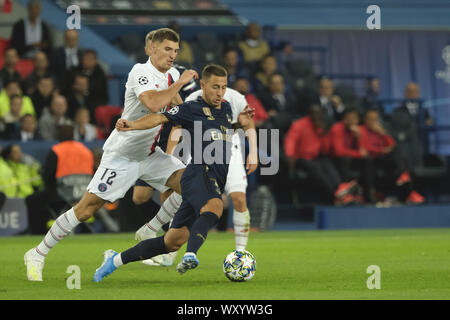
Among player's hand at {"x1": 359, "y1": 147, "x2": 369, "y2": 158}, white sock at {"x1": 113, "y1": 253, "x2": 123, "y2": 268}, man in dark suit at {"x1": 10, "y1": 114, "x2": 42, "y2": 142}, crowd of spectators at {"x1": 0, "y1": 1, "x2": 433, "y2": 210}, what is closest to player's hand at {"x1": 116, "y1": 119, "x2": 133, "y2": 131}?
white sock at {"x1": 113, "y1": 253, "x2": 123, "y2": 268}

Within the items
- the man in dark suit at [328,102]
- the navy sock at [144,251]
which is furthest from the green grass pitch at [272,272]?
the man in dark suit at [328,102]

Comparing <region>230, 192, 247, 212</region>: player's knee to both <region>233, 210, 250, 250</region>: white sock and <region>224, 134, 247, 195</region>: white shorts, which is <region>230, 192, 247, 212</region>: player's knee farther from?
<region>233, 210, 250, 250</region>: white sock

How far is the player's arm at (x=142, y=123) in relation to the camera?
23.5 ft

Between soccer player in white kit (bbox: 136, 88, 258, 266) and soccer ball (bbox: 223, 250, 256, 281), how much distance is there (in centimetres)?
136

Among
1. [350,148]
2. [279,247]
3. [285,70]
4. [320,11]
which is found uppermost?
[320,11]

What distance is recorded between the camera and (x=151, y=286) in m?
7.01

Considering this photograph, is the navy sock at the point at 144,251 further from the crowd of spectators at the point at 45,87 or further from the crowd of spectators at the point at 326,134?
the crowd of spectators at the point at 45,87

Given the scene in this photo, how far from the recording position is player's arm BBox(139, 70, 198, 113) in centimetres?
738

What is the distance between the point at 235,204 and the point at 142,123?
2.30 metres

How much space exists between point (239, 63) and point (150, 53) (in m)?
10.6

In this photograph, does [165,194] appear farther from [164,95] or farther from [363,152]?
[363,152]

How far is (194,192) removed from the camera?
7191mm

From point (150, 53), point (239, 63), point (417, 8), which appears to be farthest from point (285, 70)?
point (150, 53)
